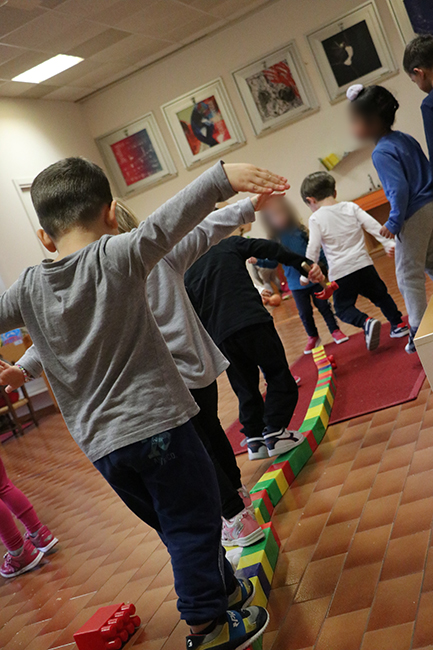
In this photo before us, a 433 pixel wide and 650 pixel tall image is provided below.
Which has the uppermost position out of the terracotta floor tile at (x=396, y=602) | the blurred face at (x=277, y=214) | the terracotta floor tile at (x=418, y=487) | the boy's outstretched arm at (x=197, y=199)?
the boy's outstretched arm at (x=197, y=199)

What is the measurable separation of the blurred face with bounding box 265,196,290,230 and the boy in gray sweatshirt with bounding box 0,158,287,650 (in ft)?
1.50

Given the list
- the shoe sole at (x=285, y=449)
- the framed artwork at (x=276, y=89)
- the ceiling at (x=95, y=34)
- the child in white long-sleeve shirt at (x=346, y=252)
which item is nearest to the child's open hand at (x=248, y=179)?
the shoe sole at (x=285, y=449)

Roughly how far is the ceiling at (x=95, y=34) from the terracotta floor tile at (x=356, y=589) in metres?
6.55

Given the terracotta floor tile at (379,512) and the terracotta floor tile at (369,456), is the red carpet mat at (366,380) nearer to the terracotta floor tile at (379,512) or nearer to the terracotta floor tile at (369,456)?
the terracotta floor tile at (369,456)

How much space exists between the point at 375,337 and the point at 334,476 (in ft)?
5.19

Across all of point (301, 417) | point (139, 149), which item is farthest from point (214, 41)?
point (301, 417)

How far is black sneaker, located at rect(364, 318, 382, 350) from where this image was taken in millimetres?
3855

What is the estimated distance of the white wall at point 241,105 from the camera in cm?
902

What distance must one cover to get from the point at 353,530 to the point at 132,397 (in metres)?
0.99

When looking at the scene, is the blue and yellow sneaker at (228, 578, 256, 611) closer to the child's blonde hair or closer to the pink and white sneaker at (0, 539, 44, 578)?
the child's blonde hair

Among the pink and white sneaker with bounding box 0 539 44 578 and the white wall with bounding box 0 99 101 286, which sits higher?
the white wall with bounding box 0 99 101 286

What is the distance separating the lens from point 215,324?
112 inches

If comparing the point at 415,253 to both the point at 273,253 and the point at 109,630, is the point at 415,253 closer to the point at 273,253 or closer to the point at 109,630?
the point at 273,253

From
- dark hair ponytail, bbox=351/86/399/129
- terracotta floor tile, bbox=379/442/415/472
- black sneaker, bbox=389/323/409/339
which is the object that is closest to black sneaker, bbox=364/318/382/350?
black sneaker, bbox=389/323/409/339
